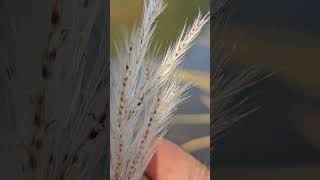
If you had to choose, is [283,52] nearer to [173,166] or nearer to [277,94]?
[277,94]

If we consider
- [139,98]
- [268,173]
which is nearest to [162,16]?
[139,98]
